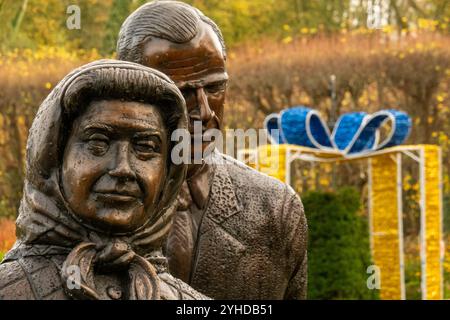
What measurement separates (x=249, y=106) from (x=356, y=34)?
248cm

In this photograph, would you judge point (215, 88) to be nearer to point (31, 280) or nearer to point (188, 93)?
point (188, 93)

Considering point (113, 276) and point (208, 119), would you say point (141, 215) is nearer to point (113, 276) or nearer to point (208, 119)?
point (113, 276)

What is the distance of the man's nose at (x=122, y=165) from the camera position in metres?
3.01

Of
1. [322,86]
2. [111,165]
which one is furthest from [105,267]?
[322,86]

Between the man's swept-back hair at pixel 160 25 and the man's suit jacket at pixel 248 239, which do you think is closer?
the man's swept-back hair at pixel 160 25

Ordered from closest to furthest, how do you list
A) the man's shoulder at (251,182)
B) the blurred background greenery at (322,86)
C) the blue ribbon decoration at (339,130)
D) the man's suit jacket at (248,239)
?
1. the man's suit jacket at (248,239)
2. the man's shoulder at (251,182)
3. the blue ribbon decoration at (339,130)
4. the blurred background greenery at (322,86)

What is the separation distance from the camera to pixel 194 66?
430cm

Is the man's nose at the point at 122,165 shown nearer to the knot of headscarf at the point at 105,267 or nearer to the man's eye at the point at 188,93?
the knot of headscarf at the point at 105,267

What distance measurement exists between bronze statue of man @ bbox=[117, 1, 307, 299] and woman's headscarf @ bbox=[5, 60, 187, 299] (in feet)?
3.75

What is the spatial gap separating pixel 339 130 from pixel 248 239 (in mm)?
9182

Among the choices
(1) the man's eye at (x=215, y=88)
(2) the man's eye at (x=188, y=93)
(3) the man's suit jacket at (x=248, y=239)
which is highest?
(1) the man's eye at (x=215, y=88)

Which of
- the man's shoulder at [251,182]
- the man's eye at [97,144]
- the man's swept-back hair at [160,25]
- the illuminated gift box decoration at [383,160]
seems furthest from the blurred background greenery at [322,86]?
the man's eye at [97,144]

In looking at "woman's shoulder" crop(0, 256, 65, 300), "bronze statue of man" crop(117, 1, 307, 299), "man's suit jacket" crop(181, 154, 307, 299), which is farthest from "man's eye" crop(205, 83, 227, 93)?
"woman's shoulder" crop(0, 256, 65, 300)

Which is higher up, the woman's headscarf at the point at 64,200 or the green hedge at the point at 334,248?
the woman's headscarf at the point at 64,200
